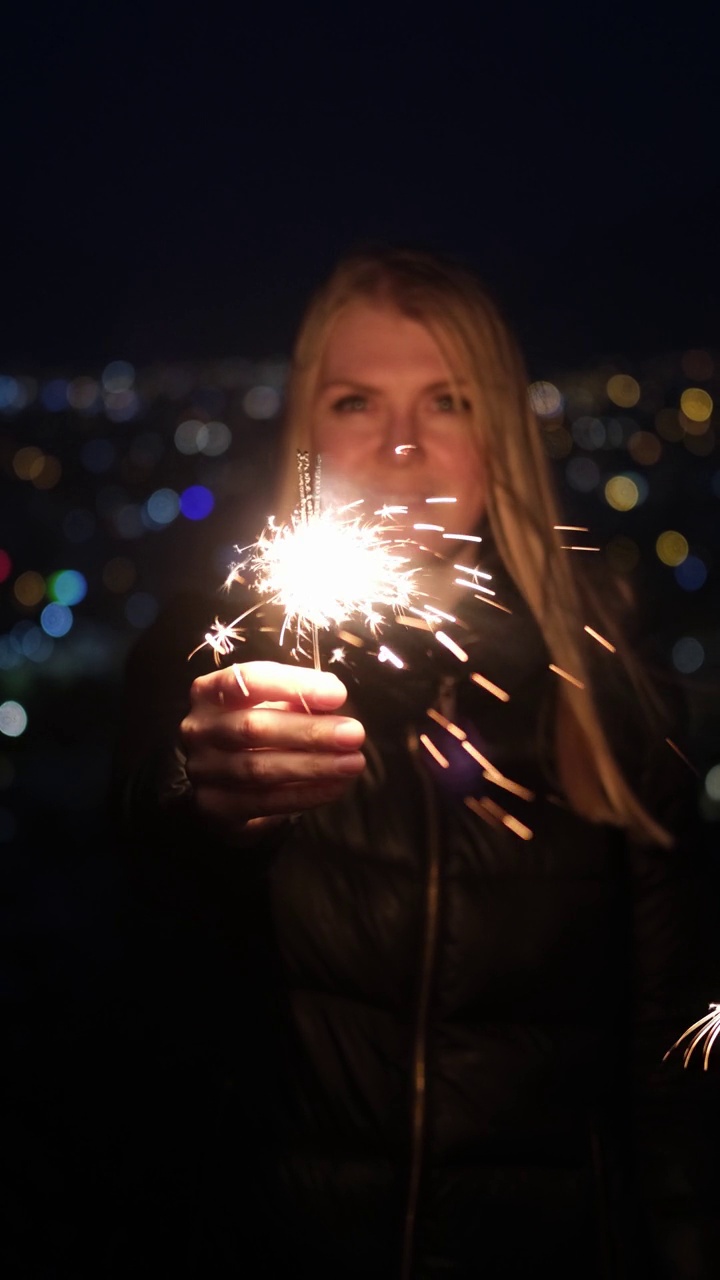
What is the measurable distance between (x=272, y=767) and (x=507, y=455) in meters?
0.55

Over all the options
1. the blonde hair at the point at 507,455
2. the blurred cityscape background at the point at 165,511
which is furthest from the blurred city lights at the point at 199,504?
the blonde hair at the point at 507,455

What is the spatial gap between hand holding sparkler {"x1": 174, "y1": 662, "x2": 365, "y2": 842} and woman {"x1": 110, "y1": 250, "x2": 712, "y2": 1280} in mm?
18

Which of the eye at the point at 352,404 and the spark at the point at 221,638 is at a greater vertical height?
the eye at the point at 352,404

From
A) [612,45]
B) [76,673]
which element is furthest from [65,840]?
[612,45]

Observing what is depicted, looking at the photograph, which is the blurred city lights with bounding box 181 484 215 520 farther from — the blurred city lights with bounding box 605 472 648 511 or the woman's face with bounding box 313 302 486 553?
the blurred city lights with bounding box 605 472 648 511

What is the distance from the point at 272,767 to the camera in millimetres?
814

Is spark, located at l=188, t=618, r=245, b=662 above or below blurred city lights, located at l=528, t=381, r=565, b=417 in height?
below

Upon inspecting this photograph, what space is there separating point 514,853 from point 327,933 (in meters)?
0.23

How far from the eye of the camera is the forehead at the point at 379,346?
3.76 feet

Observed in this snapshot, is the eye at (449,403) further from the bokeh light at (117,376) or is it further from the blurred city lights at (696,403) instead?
the blurred city lights at (696,403)

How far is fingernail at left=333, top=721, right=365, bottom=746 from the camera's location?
782mm

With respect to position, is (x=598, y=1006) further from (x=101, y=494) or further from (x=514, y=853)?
(x=101, y=494)

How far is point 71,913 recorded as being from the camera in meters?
2.96

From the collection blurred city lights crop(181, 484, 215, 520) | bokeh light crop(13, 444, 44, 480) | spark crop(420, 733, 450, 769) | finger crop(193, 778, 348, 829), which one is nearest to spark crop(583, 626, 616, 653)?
spark crop(420, 733, 450, 769)
